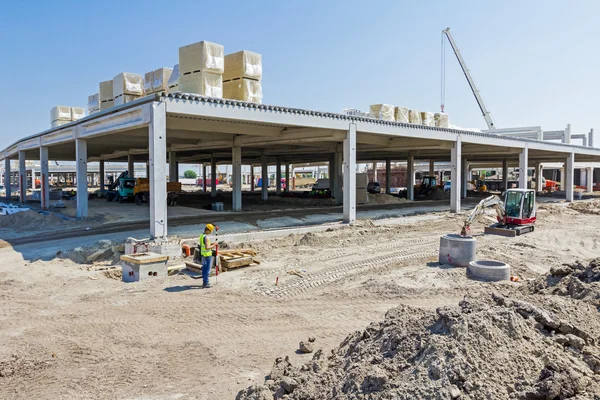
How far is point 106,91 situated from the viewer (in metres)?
21.2

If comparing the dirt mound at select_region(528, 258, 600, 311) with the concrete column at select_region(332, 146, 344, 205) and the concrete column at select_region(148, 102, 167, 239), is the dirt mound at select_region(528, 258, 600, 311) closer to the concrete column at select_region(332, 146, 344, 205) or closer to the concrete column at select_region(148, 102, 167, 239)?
the concrete column at select_region(148, 102, 167, 239)

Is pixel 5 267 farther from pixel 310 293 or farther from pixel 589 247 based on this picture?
pixel 589 247

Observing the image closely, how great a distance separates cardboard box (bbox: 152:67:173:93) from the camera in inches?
718

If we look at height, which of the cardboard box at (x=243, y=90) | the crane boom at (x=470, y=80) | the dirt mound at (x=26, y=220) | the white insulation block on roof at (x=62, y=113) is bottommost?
the dirt mound at (x=26, y=220)

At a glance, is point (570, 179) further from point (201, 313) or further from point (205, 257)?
point (201, 313)

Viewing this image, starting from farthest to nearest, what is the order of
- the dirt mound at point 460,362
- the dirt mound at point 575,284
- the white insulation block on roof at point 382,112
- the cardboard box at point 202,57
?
the white insulation block on roof at point 382,112 < the cardboard box at point 202,57 < the dirt mound at point 575,284 < the dirt mound at point 460,362

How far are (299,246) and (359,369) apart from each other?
11.3 metres

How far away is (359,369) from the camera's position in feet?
15.9

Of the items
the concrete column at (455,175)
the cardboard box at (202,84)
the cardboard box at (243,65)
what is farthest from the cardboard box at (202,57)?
the concrete column at (455,175)

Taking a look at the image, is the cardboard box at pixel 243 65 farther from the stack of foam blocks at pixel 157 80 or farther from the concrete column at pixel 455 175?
the concrete column at pixel 455 175

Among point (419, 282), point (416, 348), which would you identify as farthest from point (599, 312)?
point (419, 282)

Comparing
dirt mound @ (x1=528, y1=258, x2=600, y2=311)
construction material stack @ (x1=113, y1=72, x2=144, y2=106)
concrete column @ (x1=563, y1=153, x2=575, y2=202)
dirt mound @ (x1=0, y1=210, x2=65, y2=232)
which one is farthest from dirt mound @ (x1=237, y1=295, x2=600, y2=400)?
concrete column @ (x1=563, y1=153, x2=575, y2=202)

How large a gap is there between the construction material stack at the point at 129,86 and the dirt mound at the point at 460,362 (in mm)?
16416

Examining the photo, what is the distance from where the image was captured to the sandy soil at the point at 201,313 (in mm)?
6094
